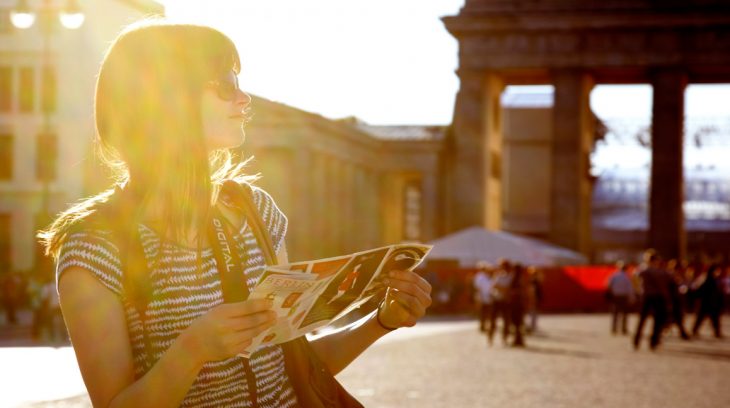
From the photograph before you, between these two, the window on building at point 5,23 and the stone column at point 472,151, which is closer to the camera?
the window on building at point 5,23

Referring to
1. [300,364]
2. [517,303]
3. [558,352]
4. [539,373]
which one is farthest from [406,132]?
[300,364]

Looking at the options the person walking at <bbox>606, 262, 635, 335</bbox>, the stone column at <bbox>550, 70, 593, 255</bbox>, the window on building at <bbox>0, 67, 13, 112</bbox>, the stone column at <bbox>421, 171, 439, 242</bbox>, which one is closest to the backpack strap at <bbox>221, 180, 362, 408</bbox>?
the person walking at <bbox>606, 262, 635, 335</bbox>

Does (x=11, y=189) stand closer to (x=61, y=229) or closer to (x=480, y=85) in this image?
(x=480, y=85)

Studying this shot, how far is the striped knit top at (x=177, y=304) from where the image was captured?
309 centimetres

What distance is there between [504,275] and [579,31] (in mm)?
39010

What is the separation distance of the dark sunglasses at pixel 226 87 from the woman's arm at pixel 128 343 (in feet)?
1.78

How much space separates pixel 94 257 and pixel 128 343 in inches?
7.6

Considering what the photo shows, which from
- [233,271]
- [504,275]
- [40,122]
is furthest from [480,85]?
[233,271]

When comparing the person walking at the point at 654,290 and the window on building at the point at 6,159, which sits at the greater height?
the window on building at the point at 6,159

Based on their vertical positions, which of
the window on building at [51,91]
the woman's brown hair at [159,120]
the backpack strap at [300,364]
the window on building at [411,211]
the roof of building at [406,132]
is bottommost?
the window on building at [411,211]

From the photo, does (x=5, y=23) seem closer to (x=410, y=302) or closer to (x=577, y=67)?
(x=577, y=67)

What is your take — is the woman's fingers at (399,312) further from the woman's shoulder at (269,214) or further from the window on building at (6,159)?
the window on building at (6,159)

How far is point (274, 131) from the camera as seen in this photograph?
7375 cm

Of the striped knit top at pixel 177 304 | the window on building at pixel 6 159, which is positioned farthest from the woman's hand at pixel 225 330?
the window on building at pixel 6 159
